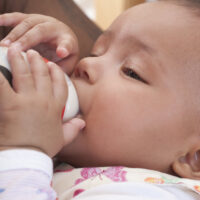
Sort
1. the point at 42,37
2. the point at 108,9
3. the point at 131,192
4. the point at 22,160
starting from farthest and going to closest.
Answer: the point at 108,9, the point at 42,37, the point at 131,192, the point at 22,160

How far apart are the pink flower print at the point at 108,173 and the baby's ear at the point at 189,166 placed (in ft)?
0.61

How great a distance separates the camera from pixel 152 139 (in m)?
0.92

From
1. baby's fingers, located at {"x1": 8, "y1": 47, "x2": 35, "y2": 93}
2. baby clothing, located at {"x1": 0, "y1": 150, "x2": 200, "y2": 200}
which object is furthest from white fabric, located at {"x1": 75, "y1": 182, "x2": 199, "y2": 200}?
baby's fingers, located at {"x1": 8, "y1": 47, "x2": 35, "y2": 93}

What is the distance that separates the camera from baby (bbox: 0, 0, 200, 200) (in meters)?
0.83

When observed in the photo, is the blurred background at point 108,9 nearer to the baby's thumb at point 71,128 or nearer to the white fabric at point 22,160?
the baby's thumb at point 71,128

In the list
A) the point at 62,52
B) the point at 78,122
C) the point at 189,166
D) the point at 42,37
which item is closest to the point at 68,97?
the point at 78,122

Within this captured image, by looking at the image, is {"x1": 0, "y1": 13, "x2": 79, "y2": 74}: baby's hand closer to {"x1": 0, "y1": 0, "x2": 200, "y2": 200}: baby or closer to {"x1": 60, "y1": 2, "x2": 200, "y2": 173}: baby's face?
{"x1": 0, "y1": 0, "x2": 200, "y2": 200}: baby

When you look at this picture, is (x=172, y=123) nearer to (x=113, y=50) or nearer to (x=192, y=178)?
(x=192, y=178)

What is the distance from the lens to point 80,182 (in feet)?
2.86

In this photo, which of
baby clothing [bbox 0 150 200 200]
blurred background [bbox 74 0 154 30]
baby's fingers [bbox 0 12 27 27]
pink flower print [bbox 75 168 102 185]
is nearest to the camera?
baby clothing [bbox 0 150 200 200]

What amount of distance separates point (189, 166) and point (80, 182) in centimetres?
33

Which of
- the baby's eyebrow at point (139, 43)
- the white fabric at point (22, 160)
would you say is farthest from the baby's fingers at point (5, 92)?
the baby's eyebrow at point (139, 43)

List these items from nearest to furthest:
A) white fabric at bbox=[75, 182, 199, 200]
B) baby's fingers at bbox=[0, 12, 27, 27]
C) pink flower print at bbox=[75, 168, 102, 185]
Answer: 1. white fabric at bbox=[75, 182, 199, 200]
2. pink flower print at bbox=[75, 168, 102, 185]
3. baby's fingers at bbox=[0, 12, 27, 27]

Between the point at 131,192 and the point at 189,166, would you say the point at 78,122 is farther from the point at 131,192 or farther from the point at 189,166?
the point at 189,166
